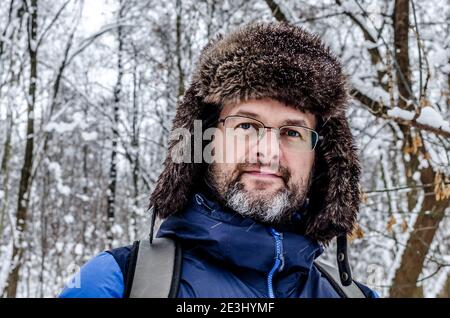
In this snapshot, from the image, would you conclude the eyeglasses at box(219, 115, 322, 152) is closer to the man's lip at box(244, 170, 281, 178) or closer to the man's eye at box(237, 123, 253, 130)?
the man's eye at box(237, 123, 253, 130)

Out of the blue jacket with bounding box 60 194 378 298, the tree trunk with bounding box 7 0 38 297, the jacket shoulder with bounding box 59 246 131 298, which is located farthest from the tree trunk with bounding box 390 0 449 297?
the tree trunk with bounding box 7 0 38 297

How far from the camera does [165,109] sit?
852 centimetres

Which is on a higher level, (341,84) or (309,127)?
(341,84)

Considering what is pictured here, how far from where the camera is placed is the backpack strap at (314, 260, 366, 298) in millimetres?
1856

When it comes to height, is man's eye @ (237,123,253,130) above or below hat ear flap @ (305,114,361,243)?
above

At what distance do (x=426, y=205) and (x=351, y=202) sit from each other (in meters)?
3.59

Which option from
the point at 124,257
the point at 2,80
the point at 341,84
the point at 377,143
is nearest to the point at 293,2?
the point at 377,143

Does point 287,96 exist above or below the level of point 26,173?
above

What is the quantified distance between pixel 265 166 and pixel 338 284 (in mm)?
567

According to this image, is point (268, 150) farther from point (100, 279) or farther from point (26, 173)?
point (26, 173)

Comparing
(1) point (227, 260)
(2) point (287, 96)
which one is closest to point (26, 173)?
(2) point (287, 96)

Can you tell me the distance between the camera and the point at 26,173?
6344 mm

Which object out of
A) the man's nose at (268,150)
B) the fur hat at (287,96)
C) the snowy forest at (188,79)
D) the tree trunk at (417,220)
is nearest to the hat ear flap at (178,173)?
the fur hat at (287,96)
